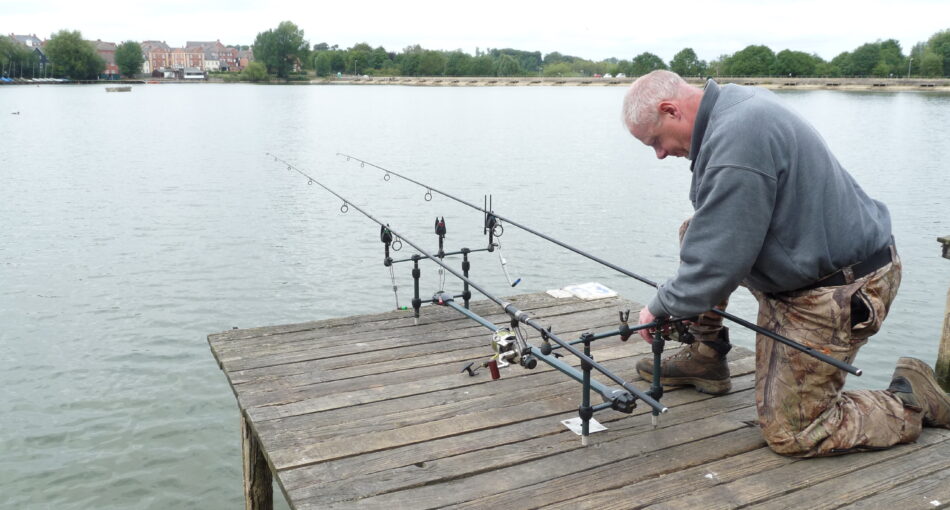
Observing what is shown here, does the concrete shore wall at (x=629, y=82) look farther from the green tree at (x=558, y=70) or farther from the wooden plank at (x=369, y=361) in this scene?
the wooden plank at (x=369, y=361)

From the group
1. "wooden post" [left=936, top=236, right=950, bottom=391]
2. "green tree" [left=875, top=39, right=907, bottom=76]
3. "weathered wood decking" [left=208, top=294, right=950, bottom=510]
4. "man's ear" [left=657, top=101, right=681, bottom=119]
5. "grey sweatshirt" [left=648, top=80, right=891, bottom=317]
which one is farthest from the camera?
"green tree" [left=875, top=39, right=907, bottom=76]

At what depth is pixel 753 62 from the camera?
105000mm

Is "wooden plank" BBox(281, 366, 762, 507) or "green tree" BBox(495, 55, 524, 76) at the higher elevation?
"green tree" BBox(495, 55, 524, 76)

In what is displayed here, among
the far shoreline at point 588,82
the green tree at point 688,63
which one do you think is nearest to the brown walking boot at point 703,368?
the far shoreline at point 588,82

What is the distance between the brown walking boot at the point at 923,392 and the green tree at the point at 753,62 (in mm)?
108937

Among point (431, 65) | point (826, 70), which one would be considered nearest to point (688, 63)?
point (826, 70)

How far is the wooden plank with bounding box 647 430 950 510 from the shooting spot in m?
2.73

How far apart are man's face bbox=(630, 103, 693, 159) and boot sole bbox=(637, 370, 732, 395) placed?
1.16m

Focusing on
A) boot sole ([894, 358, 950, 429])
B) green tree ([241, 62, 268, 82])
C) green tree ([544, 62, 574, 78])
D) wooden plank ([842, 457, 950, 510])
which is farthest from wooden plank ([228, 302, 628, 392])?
green tree ([544, 62, 574, 78])

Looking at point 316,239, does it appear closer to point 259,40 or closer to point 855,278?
point 855,278

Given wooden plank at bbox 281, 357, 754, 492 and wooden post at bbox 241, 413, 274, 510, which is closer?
wooden plank at bbox 281, 357, 754, 492

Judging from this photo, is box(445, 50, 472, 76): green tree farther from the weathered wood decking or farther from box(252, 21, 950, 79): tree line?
the weathered wood decking

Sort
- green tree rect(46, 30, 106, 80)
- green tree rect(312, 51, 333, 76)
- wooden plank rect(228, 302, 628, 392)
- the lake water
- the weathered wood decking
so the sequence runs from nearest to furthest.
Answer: the weathered wood decking < wooden plank rect(228, 302, 628, 392) < the lake water < green tree rect(46, 30, 106, 80) < green tree rect(312, 51, 333, 76)

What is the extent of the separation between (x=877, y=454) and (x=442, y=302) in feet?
7.54
